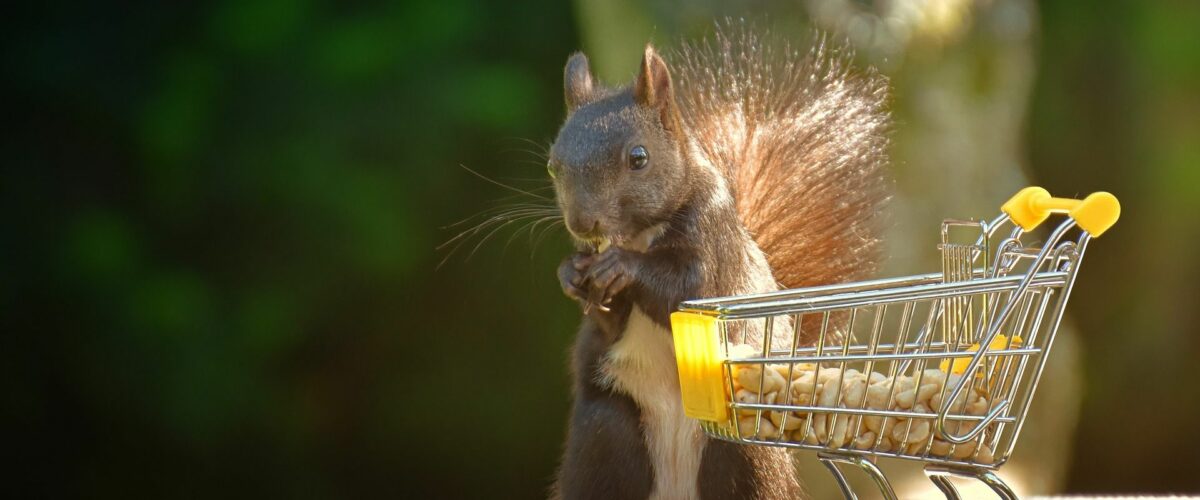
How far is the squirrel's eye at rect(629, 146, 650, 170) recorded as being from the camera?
2.26m

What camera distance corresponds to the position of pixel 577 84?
248 centimetres

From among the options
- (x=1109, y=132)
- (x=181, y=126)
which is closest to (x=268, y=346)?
(x=181, y=126)

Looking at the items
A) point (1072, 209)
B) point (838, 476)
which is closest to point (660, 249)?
point (838, 476)

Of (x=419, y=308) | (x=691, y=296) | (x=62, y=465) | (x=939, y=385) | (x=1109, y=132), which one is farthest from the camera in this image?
(x=1109, y=132)

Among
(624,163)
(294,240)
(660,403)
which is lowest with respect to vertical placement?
(660,403)

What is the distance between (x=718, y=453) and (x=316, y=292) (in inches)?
58.8

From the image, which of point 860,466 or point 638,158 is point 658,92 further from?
point 860,466

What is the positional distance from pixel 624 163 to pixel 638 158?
3 centimetres

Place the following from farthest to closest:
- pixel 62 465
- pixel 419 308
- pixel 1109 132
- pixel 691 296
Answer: pixel 1109 132, pixel 419 308, pixel 62 465, pixel 691 296

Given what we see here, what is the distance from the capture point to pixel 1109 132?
4211 mm

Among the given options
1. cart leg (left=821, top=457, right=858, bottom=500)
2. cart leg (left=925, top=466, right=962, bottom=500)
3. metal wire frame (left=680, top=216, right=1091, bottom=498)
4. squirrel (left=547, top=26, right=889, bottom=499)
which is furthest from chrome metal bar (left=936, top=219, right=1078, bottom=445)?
squirrel (left=547, top=26, right=889, bottom=499)

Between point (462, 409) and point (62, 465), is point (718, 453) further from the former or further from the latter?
point (62, 465)

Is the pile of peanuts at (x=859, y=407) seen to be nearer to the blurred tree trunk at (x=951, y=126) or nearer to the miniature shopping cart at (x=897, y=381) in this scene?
the miniature shopping cart at (x=897, y=381)

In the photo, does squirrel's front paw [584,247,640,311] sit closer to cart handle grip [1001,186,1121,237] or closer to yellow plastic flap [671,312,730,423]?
yellow plastic flap [671,312,730,423]
